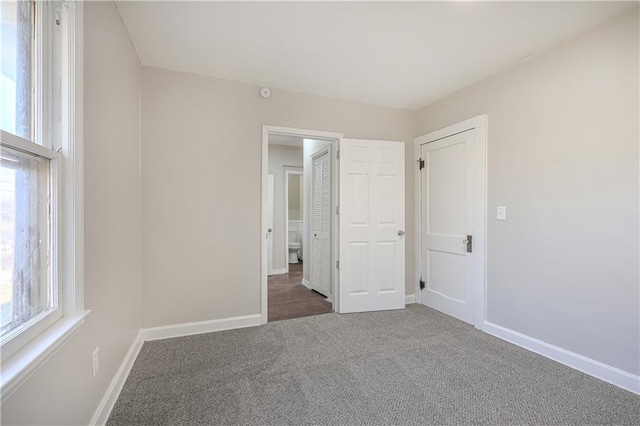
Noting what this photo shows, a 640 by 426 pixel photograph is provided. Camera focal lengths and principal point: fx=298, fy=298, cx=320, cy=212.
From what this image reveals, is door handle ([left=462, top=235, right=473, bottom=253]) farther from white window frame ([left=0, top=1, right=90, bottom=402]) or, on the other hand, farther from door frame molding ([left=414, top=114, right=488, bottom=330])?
white window frame ([left=0, top=1, right=90, bottom=402])

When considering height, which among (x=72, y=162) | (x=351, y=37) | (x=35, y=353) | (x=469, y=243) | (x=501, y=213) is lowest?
(x=35, y=353)

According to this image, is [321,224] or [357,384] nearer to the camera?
[357,384]

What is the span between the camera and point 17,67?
1.05 metres

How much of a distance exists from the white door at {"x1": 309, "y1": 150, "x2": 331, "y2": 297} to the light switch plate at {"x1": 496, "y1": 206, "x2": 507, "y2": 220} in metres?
1.85

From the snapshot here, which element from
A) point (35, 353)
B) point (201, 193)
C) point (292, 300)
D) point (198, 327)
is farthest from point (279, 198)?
point (35, 353)

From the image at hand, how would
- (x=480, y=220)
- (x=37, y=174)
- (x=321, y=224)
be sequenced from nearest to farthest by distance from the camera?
1. (x=37, y=174)
2. (x=480, y=220)
3. (x=321, y=224)

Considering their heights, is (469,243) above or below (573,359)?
above

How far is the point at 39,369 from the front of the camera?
3.34 ft

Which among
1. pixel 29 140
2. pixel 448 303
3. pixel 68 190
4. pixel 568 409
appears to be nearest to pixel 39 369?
pixel 68 190

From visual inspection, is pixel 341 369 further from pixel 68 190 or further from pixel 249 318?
pixel 68 190

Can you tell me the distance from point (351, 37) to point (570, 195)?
2026mm

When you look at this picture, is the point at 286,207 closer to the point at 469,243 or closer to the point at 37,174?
the point at 469,243

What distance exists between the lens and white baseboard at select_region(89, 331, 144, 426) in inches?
60.5

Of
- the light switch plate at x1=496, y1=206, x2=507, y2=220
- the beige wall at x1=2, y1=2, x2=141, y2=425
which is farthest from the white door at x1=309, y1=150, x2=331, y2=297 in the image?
the beige wall at x1=2, y1=2, x2=141, y2=425
